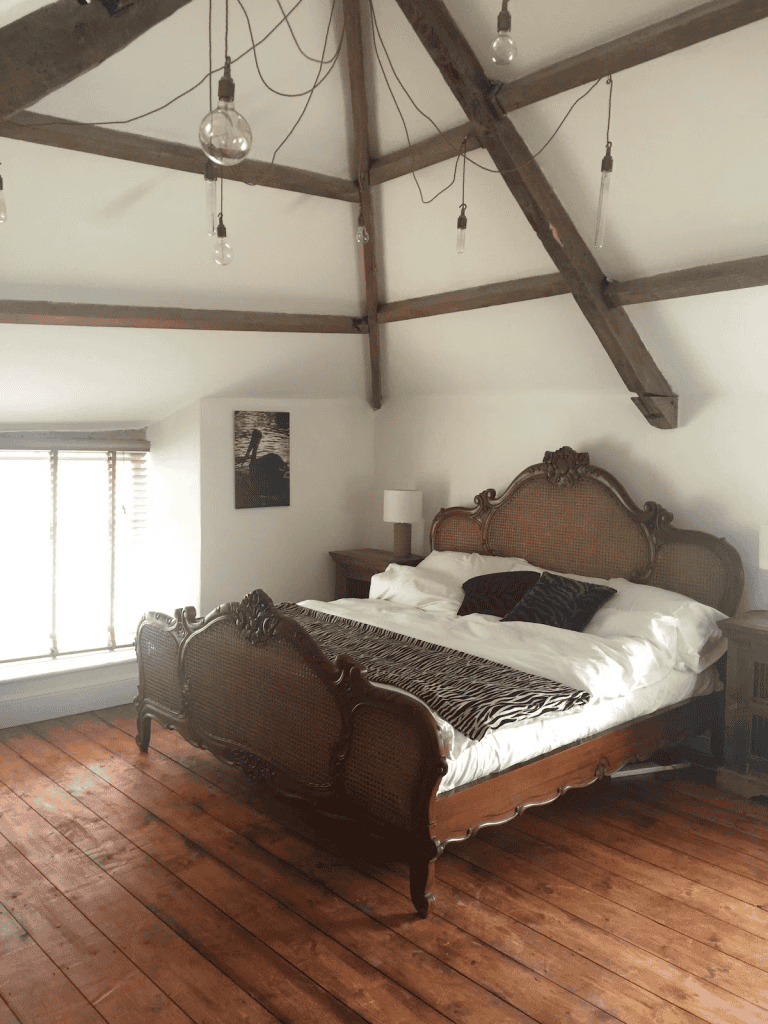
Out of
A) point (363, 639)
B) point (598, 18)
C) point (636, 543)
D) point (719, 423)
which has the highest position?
point (598, 18)

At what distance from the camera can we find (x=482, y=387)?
5.46m

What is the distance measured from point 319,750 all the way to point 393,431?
3314 mm

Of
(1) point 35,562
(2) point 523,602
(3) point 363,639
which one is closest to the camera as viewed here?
(3) point 363,639

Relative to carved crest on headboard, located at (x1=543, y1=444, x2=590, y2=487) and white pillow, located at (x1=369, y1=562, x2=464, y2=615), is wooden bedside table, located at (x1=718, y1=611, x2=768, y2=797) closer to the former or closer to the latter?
carved crest on headboard, located at (x1=543, y1=444, x2=590, y2=487)

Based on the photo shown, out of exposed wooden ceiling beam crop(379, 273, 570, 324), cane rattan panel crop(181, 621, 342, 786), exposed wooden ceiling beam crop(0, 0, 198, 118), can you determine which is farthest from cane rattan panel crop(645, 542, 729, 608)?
exposed wooden ceiling beam crop(0, 0, 198, 118)

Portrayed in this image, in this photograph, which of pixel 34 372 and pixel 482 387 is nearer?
pixel 34 372

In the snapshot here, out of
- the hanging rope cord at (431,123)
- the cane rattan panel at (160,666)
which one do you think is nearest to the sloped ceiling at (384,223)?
the hanging rope cord at (431,123)

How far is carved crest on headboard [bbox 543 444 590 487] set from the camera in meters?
4.74

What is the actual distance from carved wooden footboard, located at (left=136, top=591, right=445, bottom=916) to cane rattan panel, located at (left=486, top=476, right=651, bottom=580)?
6.60ft

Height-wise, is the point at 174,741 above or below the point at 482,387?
below

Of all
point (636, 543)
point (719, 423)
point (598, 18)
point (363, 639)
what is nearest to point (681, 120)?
point (598, 18)

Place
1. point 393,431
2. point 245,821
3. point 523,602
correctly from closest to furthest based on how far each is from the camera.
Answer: point 245,821 < point 523,602 < point 393,431

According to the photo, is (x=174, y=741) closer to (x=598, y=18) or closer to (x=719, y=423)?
(x=719, y=423)

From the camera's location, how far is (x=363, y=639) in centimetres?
404
